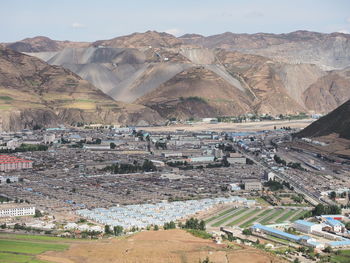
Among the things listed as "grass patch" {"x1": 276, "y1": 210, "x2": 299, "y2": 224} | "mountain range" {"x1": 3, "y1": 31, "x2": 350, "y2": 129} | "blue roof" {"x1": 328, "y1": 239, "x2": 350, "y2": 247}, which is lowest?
"grass patch" {"x1": 276, "y1": 210, "x2": 299, "y2": 224}

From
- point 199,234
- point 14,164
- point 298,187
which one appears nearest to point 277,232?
point 199,234

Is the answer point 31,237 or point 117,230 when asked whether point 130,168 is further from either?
point 31,237

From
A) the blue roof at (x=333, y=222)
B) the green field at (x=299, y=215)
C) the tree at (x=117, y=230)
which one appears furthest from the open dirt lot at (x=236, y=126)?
the tree at (x=117, y=230)

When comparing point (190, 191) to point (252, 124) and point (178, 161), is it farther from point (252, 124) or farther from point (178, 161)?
point (252, 124)

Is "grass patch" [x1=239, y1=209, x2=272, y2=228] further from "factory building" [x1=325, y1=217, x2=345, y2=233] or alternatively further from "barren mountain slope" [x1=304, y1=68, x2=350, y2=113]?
"barren mountain slope" [x1=304, y1=68, x2=350, y2=113]

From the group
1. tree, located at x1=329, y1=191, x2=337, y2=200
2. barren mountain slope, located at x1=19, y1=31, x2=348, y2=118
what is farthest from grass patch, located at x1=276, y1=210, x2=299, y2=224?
barren mountain slope, located at x1=19, y1=31, x2=348, y2=118

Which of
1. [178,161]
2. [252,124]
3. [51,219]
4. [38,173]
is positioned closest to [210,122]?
[252,124]

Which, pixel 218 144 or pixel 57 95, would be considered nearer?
pixel 218 144
